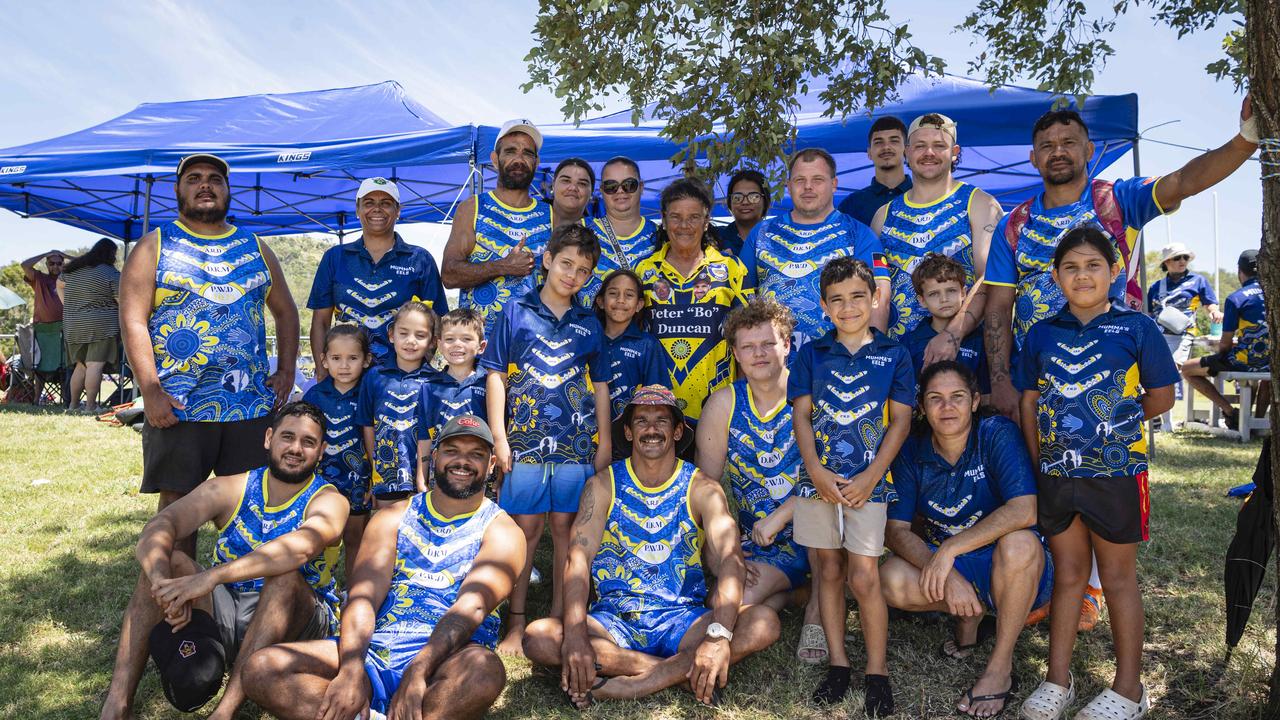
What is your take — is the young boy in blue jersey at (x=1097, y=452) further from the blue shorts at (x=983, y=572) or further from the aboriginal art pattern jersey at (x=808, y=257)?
the aboriginal art pattern jersey at (x=808, y=257)

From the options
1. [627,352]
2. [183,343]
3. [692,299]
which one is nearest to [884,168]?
[692,299]

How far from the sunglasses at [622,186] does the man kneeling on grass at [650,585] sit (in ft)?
4.18

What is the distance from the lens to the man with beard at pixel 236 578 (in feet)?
10.1

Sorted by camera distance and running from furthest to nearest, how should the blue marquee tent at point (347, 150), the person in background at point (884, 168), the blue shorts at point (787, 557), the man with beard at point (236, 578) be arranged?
the blue marquee tent at point (347, 150) < the person in background at point (884, 168) < the blue shorts at point (787, 557) < the man with beard at point (236, 578)

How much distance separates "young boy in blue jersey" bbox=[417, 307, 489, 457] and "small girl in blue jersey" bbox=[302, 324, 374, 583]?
0.39 metres

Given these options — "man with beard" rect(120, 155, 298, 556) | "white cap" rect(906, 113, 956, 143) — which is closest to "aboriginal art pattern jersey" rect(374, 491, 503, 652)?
"man with beard" rect(120, 155, 298, 556)

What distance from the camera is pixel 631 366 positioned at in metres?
4.16

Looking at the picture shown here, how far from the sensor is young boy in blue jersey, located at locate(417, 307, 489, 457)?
4230 millimetres

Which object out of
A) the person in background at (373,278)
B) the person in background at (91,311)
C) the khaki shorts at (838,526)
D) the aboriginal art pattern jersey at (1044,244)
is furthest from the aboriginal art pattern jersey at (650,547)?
the person in background at (91,311)

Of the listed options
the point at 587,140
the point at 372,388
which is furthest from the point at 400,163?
the point at 372,388

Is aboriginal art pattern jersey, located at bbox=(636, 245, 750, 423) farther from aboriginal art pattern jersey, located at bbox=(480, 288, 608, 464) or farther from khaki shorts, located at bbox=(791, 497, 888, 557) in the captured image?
khaki shorts, located at bbox=(791, 497, 888, 557)

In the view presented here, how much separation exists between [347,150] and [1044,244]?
22.0 ft

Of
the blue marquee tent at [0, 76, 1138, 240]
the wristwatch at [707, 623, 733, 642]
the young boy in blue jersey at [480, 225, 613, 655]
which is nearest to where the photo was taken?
the wristwatch at [707, 623, 733, 642]

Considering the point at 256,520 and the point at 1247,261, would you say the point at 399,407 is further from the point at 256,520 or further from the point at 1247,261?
the point at 1247,261
